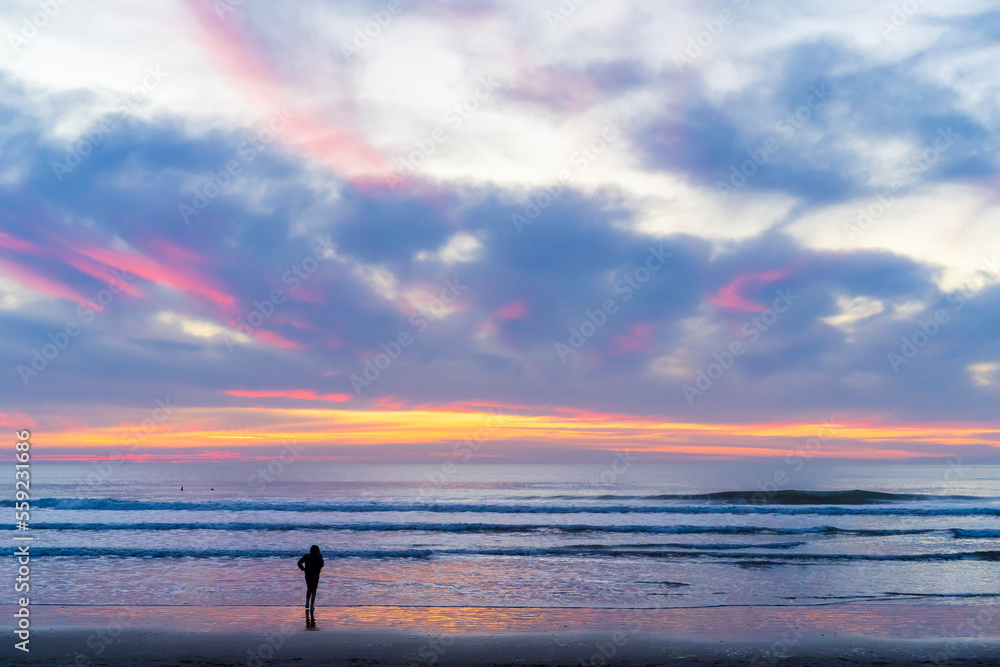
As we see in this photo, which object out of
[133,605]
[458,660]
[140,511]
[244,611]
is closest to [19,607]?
[133,605]

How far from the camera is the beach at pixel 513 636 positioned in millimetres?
13180

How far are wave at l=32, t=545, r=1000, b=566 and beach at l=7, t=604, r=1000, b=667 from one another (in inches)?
351

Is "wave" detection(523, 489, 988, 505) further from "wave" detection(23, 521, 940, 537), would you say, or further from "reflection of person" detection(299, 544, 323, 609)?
"reflection of person" detection(299, 544, 323, 609)

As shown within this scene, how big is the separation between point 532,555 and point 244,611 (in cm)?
1254

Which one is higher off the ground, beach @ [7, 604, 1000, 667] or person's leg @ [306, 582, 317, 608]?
person's leg @ [306, 582, 317, 608]

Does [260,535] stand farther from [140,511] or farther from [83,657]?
[83,657]

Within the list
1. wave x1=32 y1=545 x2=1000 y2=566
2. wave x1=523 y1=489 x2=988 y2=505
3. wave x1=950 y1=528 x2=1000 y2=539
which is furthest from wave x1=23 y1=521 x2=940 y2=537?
wave x1=523 y1=489 x2=988 y2=505

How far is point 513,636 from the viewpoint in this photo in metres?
14.7

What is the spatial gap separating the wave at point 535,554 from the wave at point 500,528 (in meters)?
7.09

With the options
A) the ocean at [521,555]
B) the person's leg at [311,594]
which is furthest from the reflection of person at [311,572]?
the ocean at [521,555]

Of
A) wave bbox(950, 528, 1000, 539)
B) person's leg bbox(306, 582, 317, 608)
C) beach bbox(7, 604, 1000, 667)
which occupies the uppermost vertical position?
person's leg bbox(306, 582, 317, 608)

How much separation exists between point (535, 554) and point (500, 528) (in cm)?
972

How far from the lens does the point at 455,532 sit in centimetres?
3556

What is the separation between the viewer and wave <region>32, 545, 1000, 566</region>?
26.3m
